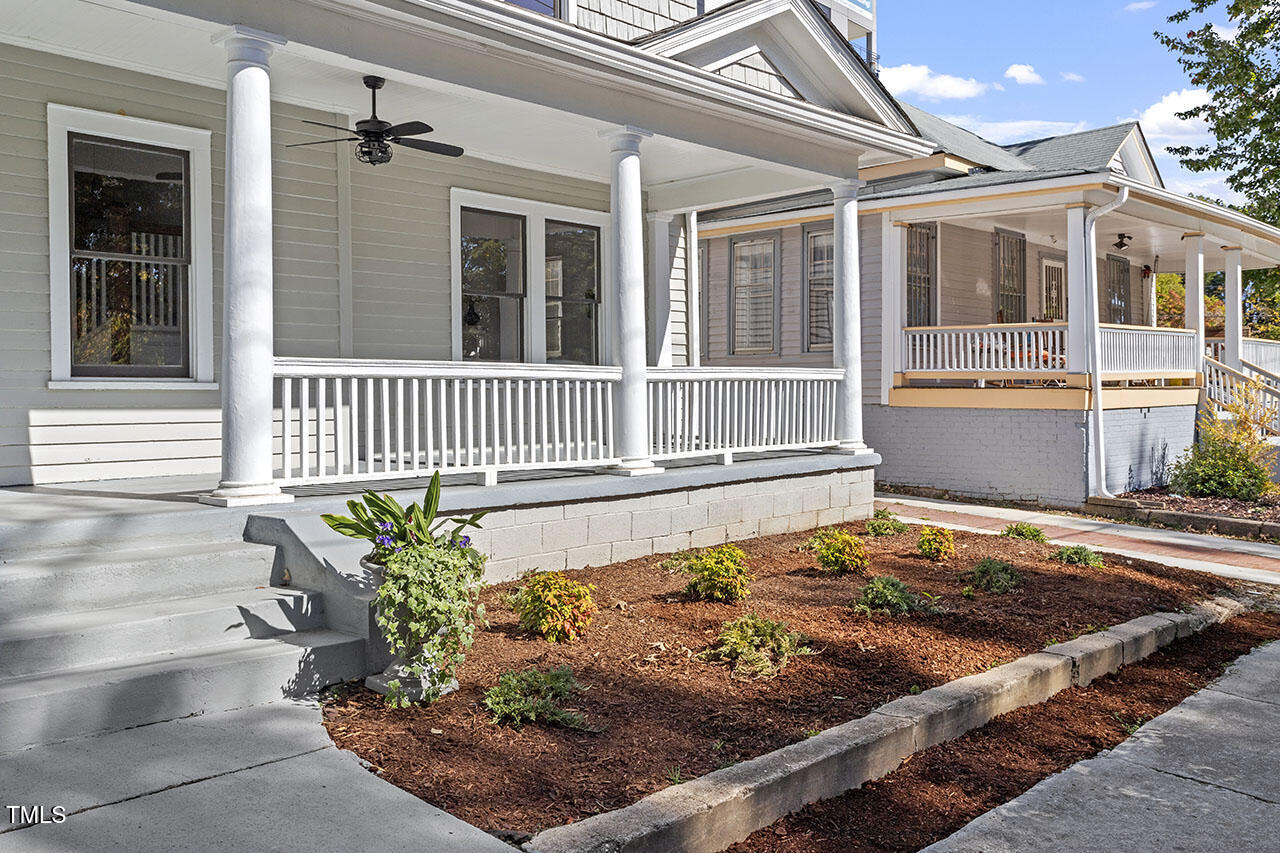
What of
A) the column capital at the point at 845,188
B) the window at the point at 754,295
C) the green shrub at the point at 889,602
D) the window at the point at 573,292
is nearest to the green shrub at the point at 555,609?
the green shrub at the point at 889,602

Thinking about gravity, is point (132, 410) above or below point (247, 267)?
below

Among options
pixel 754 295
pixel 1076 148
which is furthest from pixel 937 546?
pixel 1076 148

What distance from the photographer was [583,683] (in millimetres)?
4613

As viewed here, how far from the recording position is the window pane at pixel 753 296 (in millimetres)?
15711

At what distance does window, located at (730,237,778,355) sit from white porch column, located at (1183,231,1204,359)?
20.6 feet

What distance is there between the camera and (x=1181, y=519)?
455 inches

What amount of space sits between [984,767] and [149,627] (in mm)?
3600

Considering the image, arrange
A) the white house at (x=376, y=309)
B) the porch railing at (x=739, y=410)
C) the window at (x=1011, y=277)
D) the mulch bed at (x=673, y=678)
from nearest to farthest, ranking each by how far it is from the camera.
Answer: the mulch bed at (x=673, y=678) < the white house at (x=376, y=309) < the porch railing at (x=739, y=410) < the window at (x=1011, y=277)

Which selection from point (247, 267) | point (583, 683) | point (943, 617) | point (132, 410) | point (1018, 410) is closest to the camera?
point (583, 683)

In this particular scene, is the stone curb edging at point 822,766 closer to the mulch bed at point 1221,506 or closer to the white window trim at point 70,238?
the white window trim at point 70,238

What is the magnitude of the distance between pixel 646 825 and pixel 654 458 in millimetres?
4882

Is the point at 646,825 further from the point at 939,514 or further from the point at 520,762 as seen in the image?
the point at 939,514

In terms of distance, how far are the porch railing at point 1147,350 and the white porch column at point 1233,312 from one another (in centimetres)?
145

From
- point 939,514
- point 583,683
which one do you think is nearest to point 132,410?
point 583,683
